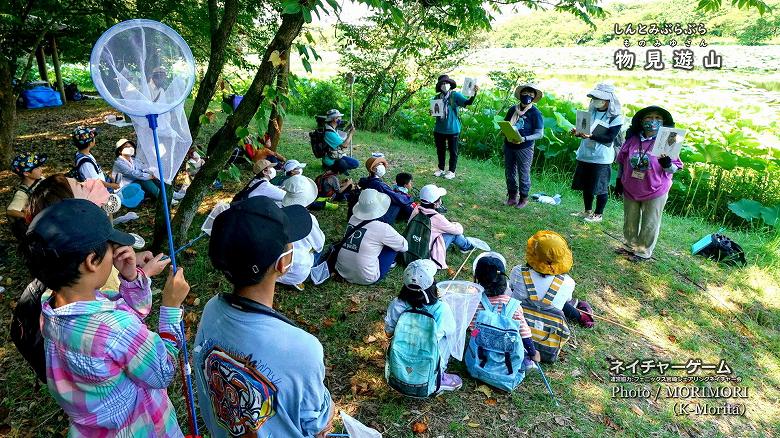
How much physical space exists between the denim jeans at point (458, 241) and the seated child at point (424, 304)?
2317mm

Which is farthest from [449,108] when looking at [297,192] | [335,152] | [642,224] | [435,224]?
[297,192]

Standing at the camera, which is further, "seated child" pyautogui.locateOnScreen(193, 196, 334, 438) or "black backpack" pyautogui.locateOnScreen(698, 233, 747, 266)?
"black backpack" pyautogui.locateOnScreen(698, 233, 747, 266)

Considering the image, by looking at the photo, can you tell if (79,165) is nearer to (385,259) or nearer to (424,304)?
(385,259)

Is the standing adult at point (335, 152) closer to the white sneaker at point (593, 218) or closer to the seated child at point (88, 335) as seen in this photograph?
the white sneaker at point (593, 218)

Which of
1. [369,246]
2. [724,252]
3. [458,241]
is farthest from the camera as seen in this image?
[724,252]

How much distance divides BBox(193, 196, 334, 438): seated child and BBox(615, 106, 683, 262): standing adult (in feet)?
17.9

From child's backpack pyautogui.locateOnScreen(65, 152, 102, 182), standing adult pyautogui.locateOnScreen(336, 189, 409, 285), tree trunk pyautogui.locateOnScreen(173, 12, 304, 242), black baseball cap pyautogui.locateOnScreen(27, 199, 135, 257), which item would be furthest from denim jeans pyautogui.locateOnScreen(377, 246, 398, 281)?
child's backpack pyautogui.locateOnScreen(65, 152, 102, 182)

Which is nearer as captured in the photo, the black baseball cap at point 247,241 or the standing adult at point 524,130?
the black baseball cap at point 247,241

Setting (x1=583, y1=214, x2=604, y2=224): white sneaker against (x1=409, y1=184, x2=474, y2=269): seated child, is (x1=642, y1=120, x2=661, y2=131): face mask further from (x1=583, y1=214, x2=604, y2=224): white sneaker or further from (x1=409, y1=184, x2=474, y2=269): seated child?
(x1=409, y1=184, x2=474, y2=269): seated child

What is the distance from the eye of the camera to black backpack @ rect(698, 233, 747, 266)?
6598 millimetres

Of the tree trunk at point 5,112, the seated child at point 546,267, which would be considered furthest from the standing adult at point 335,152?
the tree trunk at point 5,112

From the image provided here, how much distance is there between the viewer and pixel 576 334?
468cm

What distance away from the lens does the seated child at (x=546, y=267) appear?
146 inches

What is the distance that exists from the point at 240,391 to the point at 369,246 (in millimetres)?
3370
